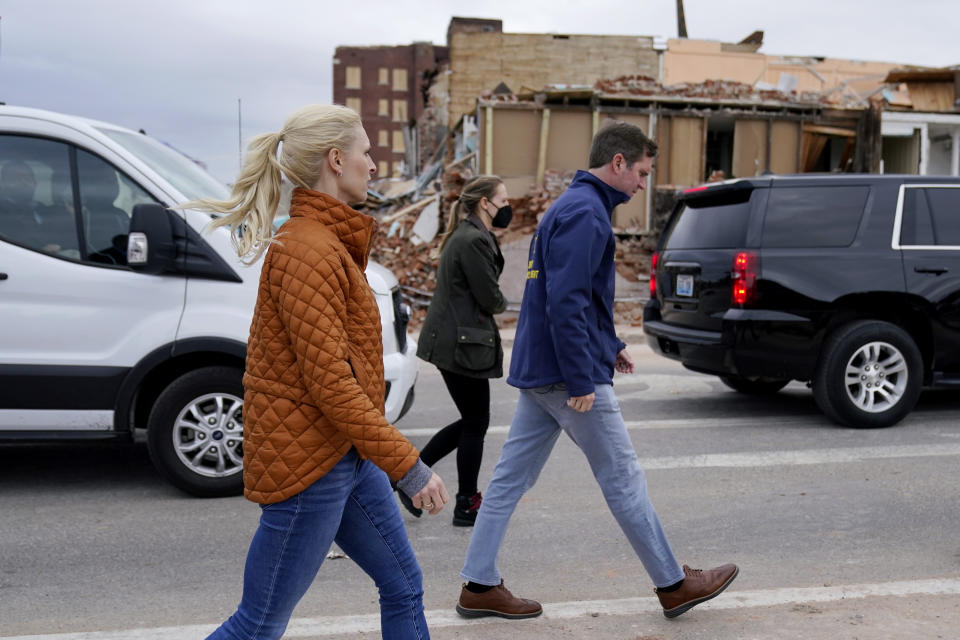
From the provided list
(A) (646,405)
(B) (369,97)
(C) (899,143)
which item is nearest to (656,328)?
(A) (646,405)

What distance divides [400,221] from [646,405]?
1184 centimetres

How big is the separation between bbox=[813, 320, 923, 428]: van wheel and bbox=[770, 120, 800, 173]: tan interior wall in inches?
526

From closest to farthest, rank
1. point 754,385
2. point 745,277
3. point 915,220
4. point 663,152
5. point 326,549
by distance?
point 326,549
point 745,277
point 915,220
point 754,385
point 663,152

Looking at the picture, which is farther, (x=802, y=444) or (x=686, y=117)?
(x=686, y=117)

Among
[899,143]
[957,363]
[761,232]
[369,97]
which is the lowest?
[957,363]

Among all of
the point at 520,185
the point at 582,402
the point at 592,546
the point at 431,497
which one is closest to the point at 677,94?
the point at 520,185

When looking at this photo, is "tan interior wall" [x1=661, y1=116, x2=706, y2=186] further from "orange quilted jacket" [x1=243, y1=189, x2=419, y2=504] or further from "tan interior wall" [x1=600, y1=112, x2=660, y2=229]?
"orange quilted jacket" [x1=243, y1=189, x2=419, y2=504]

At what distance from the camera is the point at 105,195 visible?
529cm

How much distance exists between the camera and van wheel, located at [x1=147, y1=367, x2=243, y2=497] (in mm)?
5203

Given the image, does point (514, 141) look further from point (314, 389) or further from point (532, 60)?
point (314, 389)

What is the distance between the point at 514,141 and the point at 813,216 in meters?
11.6

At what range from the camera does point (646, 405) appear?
8320mm

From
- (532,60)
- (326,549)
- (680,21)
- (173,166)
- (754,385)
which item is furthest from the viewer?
(680,21)

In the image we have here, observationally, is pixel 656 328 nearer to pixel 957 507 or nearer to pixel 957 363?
pixel 957 363
